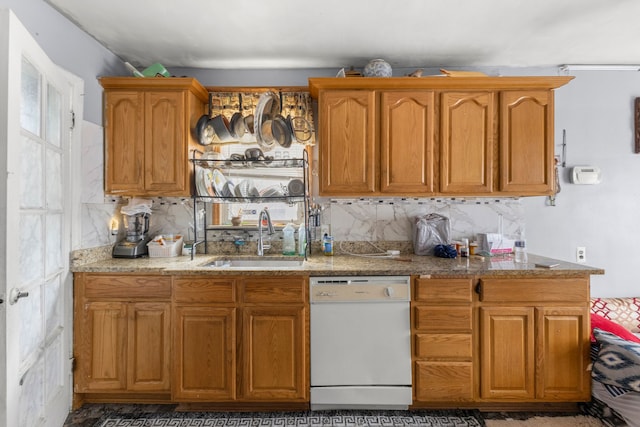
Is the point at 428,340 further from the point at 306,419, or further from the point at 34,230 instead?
the point at 34,230

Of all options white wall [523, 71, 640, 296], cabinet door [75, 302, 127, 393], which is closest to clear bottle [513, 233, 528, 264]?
white wall [523, 71, 640, 296]

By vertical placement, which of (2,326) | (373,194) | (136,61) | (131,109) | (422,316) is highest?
(136,61)

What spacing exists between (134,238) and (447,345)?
2201mm

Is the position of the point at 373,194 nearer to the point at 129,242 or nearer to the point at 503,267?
the point at 503,267

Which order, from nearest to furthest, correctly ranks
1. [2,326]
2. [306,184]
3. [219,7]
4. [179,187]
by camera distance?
[2,326] < [219,7] < [179,187] < [306,184]

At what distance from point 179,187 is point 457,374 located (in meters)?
2.12

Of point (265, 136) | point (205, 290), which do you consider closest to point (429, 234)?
point (265, 136)

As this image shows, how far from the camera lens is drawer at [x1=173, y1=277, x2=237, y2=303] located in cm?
188

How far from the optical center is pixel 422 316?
1.87 meters

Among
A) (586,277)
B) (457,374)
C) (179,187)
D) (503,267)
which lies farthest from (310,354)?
(586,277)

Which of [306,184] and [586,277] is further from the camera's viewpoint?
[306,184]

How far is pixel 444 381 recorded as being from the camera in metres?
1.87

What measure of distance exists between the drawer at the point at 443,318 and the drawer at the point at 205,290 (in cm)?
110

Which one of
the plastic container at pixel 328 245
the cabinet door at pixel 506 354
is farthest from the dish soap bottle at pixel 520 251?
the plastic container at pixel 328 245
